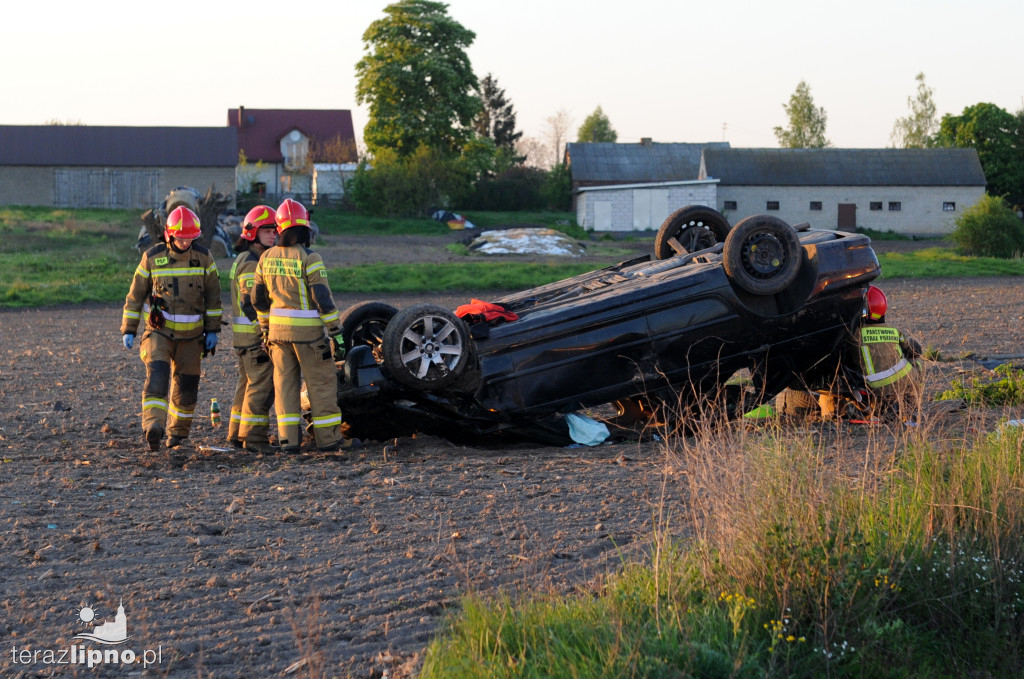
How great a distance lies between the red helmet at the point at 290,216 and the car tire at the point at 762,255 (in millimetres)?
3109

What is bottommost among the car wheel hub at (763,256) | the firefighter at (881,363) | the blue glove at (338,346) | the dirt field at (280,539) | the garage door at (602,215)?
the dirt field at (280,539)

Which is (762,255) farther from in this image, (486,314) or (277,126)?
(277,126)

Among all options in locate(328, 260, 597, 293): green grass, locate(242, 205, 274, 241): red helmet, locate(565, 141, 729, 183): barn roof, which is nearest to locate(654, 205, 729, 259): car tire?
locate(242, 205, 274, 241): red helmet

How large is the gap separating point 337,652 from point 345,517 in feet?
5.89

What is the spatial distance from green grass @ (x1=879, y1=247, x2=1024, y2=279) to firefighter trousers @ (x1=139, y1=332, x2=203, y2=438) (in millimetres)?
18427

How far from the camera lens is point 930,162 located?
53469 mm

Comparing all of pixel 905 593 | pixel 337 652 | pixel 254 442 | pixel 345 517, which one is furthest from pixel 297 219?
pixel 905 593

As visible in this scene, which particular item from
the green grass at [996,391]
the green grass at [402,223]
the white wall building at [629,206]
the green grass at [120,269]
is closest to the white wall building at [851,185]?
the white wall building at [629,206]

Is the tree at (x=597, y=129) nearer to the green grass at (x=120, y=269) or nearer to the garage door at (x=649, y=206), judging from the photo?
the garage door at (x=649, y=206)

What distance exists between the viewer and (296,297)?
7.54 m

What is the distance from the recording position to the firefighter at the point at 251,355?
309 inches

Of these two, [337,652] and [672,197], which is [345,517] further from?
[672,197]

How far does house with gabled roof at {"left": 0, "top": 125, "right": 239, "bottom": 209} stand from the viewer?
46906 mm

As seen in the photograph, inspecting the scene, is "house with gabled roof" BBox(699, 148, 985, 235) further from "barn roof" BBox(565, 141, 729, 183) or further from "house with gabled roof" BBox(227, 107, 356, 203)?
"house with gabled roof" BBox(227, 107, 356, 203)
